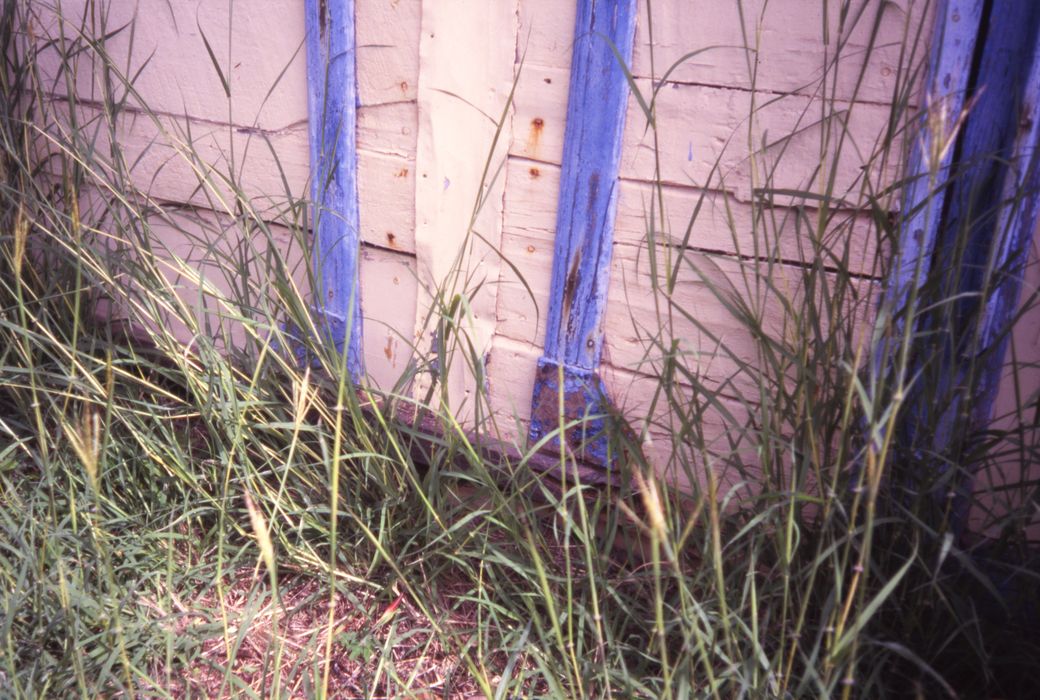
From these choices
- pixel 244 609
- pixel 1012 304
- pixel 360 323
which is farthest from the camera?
pixel 360 323

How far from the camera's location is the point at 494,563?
1.89m

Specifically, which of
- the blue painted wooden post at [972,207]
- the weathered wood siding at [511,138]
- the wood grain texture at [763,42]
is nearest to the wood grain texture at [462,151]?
the weathered wood siding at [511,138]

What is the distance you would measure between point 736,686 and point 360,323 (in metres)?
1.45

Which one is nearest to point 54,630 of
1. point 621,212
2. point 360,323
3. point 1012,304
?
point 360,323

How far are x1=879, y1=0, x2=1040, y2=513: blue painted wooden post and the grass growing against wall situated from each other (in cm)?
8

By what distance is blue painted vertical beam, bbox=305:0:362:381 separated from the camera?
2189 millimetres

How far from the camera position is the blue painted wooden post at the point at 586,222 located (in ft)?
6.20

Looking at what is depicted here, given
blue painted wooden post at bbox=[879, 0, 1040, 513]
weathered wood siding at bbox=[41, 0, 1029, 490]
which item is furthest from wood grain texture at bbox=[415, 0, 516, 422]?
blue painted wooden post at bbox=[879, 0, 1040, 513]

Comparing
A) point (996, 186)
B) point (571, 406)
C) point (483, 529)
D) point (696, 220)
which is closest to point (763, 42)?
point (696, 220)

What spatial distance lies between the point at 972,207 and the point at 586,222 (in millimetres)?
837

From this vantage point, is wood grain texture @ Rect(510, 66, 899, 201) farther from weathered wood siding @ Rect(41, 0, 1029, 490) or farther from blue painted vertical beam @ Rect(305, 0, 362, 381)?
blue painted vertical beam @ Rect(305, 0, 362, 381)

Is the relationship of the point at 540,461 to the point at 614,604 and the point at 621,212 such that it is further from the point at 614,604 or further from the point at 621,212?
the point at 621,212

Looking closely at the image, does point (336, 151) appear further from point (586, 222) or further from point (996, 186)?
point (996, 186)

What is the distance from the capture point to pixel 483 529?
2.05 metres
